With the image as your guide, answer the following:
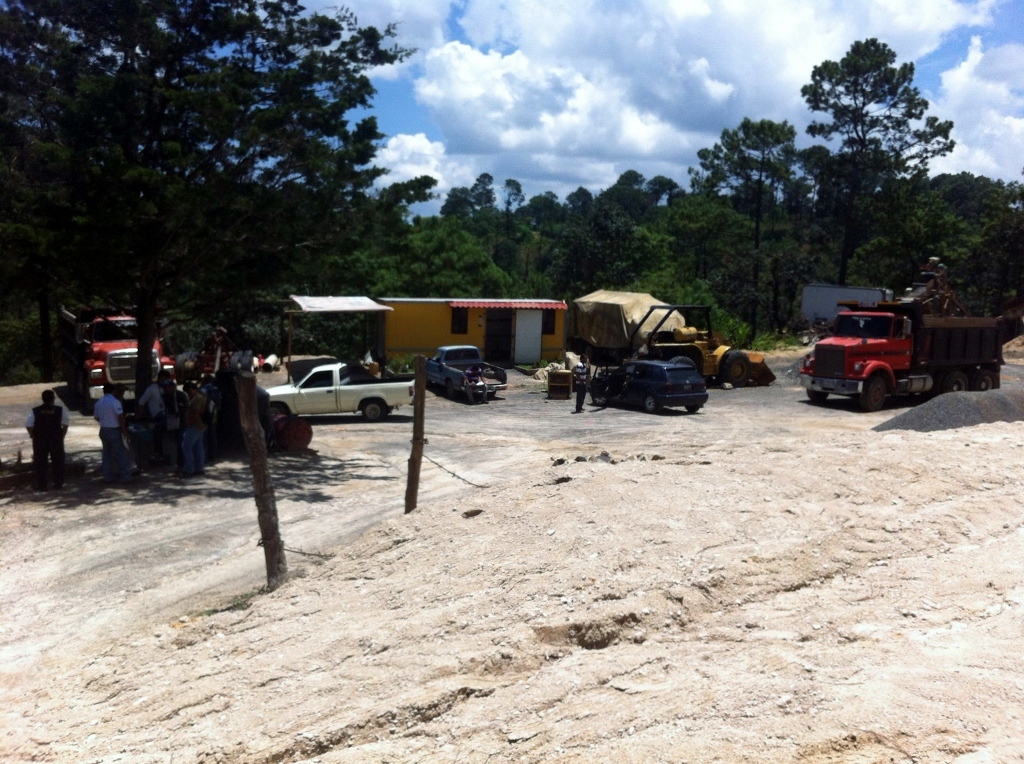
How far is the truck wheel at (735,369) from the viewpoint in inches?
1179

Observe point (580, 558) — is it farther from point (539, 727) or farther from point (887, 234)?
point (887, 234)

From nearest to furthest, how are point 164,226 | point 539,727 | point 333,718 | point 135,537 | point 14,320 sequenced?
1. point 539,727
2. point 333,718
3. point 135,537
4. point 164,226
5. point 14,320

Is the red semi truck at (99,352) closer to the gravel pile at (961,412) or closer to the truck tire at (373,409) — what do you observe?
the truck tire at (373,409)

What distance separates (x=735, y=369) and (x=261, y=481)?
22767mm

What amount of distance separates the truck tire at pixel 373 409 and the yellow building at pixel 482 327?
9.26 metres

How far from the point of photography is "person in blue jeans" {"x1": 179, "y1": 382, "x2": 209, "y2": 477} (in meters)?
15.2

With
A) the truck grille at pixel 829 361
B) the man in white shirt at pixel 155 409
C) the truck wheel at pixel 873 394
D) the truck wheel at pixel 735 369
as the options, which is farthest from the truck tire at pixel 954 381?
the man in white shirt at pixel 155 409

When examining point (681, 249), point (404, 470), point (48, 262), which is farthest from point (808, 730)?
point (681, 249)

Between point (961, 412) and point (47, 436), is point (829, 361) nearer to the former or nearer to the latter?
point (961, 412)

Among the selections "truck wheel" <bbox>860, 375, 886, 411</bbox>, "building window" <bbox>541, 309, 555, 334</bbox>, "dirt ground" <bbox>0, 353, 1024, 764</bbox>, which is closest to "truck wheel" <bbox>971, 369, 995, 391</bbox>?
"truck wheel" <bbox>860, 375, 886, 411</bbox>

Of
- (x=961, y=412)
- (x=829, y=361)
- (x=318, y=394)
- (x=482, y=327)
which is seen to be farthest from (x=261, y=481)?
(x=482, y=327)

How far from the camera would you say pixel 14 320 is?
118ft

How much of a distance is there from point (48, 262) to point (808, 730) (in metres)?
14.2

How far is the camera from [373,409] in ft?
76.6
